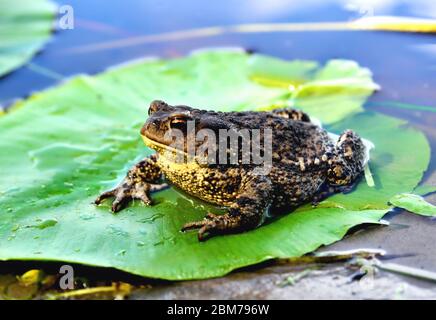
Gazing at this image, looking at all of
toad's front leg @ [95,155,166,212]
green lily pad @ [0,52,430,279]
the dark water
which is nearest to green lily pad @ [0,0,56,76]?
the dark water

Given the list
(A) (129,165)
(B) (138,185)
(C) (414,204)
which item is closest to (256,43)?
(A) (129,165)

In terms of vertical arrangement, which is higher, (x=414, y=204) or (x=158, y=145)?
(x=158, y=145)

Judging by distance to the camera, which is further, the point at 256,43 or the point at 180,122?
the point at 256,43

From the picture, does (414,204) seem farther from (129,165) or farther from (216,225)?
(129,165)

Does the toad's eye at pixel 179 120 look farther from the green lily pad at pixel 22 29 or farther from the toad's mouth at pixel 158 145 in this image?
the green lily pad at pixel 22 29

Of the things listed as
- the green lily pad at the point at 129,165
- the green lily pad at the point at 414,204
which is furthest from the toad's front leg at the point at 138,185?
the green lily pad at the point at 414,204

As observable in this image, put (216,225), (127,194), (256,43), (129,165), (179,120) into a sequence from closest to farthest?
(216,225) < (179,120) < (127,194) < (129,165) < (256,43)
